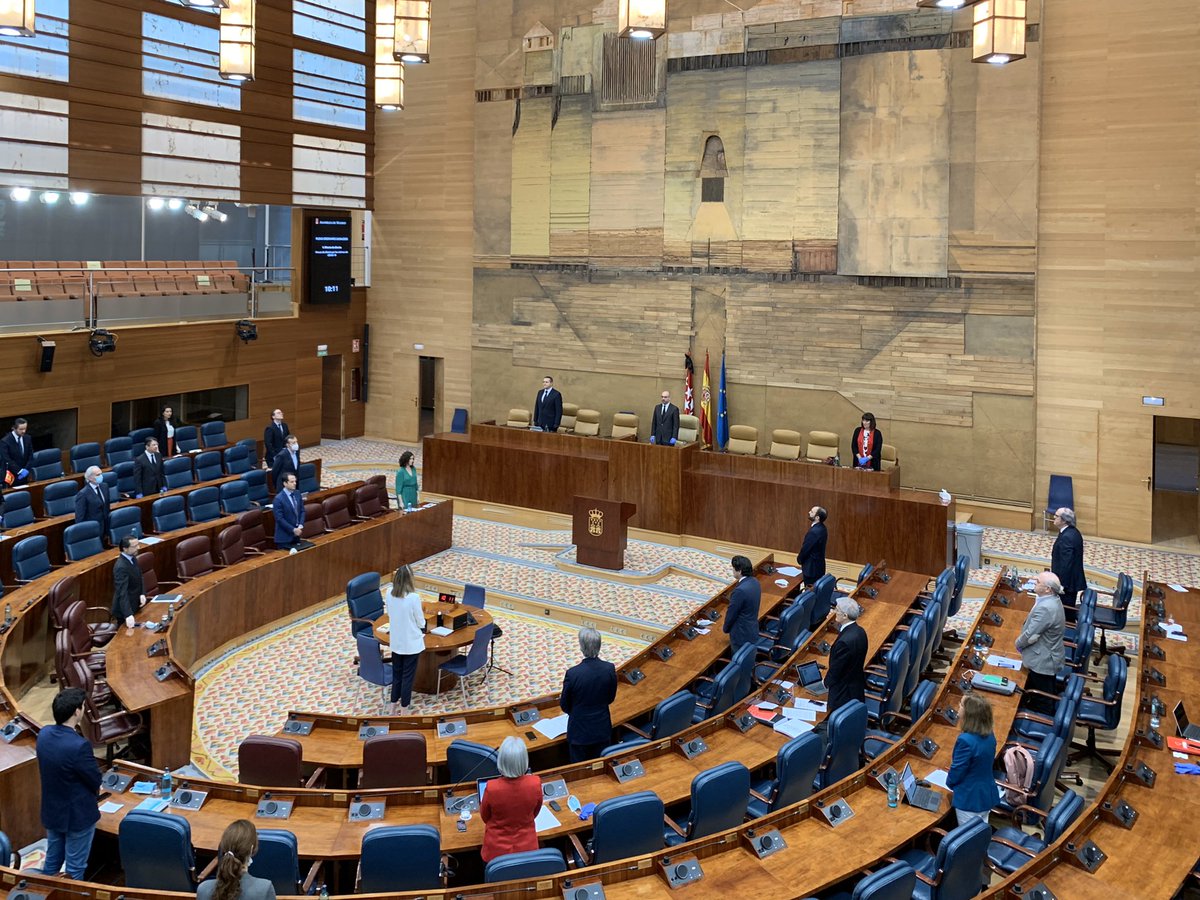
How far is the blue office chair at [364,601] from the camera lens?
32.5 ft

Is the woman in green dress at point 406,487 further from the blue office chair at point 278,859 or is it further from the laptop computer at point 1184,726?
the laptop computer at point 1184,726

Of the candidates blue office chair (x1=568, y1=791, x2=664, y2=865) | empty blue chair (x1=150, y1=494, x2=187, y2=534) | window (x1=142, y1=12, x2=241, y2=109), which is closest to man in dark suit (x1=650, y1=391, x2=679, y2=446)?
empty blue chair (x1=150, y1=494, x2=187, y2=534)

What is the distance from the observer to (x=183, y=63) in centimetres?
1694

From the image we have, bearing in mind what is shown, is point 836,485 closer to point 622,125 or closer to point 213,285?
point 622,125

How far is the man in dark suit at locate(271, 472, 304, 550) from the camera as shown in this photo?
11375mm

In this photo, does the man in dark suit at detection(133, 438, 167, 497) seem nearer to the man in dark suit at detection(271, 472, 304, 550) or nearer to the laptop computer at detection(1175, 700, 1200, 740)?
the man in dark suit at detection(271, 472, 304, 550)

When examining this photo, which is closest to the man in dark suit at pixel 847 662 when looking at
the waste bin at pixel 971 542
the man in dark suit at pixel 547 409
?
the waste bin at pixel 971 542

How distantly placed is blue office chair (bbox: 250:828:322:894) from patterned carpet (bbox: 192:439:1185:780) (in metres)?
3.06

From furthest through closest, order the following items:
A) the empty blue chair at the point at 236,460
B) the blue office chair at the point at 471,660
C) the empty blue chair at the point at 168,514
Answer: the empty blue chair at the point at 236,460 < the empty blue chair at the point at 168,514 < the blue office chair at the point at 471,660

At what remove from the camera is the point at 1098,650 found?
10562mm

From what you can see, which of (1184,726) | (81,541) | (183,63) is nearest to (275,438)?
(81,541)

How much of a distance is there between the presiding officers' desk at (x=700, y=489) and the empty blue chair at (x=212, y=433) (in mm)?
3589

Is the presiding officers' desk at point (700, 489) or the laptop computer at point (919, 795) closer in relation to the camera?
the laptop computer at point (919, 795)

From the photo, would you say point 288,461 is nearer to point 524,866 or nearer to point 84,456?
point 84,456
